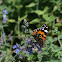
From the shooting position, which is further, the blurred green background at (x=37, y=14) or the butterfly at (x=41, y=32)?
the blurred green background at (x=37, y=14)

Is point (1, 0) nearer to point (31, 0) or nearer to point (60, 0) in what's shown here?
point (31, 0)

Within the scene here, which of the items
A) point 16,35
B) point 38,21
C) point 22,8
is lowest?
point 16,35

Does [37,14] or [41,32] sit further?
[37,14]

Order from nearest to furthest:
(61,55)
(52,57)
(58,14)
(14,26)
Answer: (61,55), (52,57), (58,14), (14,26)

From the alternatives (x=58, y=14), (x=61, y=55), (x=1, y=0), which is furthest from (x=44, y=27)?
(x=1, y=0)

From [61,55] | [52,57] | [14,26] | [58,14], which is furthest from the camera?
[14,26]

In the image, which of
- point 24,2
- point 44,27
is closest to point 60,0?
point 24,2

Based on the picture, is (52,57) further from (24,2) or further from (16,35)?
(24,2)

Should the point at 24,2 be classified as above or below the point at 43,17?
above

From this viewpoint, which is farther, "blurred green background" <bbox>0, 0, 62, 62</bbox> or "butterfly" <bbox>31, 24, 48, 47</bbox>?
"blurred green background" <bbox>0, 0, 62, 62</bbox>

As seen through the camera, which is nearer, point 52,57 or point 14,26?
point 52,57
